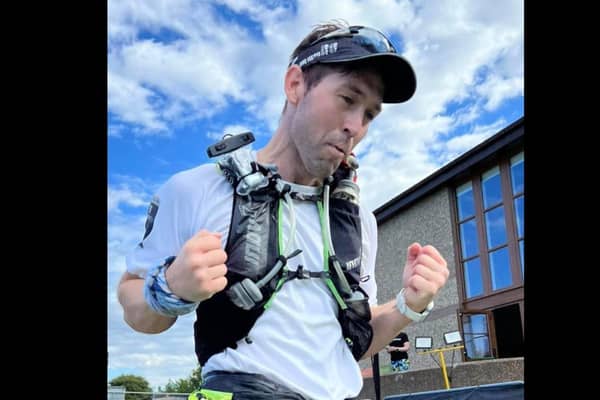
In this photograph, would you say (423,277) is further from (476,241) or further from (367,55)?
(476,241)

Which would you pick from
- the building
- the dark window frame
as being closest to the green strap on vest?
the building

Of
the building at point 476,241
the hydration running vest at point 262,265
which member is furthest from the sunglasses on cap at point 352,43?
the building at point 476,241

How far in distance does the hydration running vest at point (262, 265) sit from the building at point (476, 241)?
10582 mm

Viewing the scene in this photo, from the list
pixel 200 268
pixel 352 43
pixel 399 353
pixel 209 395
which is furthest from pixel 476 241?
pixel 200 268

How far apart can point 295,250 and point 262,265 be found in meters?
0.09

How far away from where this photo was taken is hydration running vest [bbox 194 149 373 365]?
1233mm

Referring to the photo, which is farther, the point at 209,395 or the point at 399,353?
the point at 399,353

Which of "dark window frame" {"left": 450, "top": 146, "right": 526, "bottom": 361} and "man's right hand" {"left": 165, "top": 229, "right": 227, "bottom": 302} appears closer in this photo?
"man's right hand" {"left": 165, "top": 229, "right": 227, "bottom": 302}

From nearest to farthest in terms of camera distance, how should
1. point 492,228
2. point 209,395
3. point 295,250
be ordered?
point 209,395
point 295,250
point 492,228

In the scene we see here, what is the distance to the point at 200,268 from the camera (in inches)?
41.5

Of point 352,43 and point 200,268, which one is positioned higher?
point 352,43

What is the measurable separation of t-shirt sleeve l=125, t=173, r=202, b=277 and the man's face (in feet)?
0.89

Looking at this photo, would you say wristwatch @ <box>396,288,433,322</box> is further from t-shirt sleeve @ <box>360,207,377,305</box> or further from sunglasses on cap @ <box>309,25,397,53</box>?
sunglasses on cap @ <box>309,25,397,53</box>

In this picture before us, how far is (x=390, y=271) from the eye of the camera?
15438 mm
